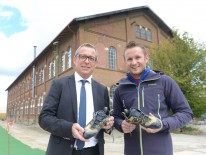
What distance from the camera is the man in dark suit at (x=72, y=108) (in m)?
2.45

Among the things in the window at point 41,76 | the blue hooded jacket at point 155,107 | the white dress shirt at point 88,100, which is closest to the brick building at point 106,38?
the window at point 41,76

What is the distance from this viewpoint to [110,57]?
914 inches

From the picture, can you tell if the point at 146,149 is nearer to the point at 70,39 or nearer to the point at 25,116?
the point at 70,39

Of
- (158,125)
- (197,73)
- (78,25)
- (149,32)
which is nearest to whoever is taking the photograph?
(158,125)

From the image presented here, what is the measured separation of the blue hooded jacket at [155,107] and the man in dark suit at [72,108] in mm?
305

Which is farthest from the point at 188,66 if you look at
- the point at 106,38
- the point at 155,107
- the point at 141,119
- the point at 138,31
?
the point at 141,119

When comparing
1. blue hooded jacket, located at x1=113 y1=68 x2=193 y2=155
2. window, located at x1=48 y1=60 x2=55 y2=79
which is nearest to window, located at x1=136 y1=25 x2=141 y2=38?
window, located at x1=48 y1=60 x2=55 y2=79

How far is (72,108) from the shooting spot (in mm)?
2643

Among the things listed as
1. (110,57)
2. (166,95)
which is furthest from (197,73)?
(166,95)

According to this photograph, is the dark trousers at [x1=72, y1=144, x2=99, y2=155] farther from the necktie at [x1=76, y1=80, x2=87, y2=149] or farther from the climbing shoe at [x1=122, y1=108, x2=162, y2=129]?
the climbing shoe at [x1=122, y1=108, x2=162, y2=129]

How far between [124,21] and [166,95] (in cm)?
2310

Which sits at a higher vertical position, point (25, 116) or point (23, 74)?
point (23, 74)

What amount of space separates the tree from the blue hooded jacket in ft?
52.9

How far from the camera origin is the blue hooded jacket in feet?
8.13
